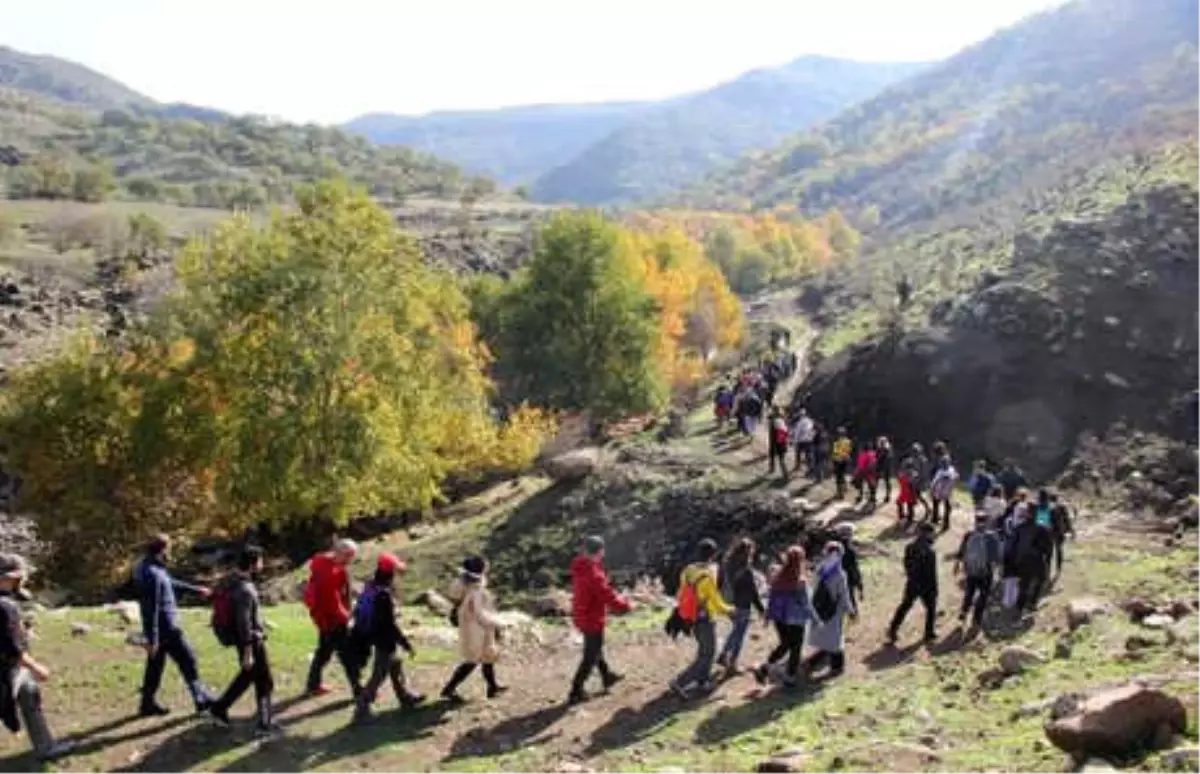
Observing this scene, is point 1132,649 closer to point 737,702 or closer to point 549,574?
point 737,702

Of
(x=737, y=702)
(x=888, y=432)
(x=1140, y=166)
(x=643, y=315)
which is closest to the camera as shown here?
(x=737, y=702)

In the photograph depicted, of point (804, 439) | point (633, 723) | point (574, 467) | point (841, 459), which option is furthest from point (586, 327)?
point (633, 723)

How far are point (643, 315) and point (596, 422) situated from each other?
611 centimetres

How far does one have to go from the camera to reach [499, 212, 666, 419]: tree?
193 feet

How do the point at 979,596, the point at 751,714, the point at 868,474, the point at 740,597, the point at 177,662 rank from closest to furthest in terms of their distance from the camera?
the point at 177,662 → the point at 751,714 → the point at 740,597 → the point at 979,596 → the point at 868,474

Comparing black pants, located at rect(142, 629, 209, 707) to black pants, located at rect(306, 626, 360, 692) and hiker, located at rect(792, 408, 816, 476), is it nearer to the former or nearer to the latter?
black pants, located at rect(306, 626, 360, 692)

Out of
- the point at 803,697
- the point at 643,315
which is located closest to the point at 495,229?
the point at 643,315

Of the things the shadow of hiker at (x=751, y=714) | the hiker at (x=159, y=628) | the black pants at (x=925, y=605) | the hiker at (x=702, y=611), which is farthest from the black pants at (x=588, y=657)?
the black pants at (x=925, y=605)

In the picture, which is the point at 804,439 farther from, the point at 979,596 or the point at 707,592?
the point at 707,592

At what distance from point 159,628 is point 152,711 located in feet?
4.43

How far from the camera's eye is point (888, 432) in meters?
39.2

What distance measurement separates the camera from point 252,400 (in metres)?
31.9

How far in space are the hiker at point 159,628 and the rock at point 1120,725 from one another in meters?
9.86

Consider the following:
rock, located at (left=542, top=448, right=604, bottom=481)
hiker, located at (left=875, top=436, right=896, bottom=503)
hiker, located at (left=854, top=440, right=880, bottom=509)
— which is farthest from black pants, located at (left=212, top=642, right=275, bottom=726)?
rock, located at (left=542, top=448, right=604, bottom=481)
